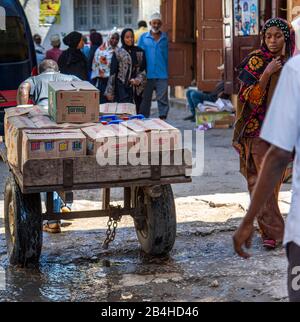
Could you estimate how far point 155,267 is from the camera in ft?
21.5

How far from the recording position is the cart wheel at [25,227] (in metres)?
6.21

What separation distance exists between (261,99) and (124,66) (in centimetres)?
643

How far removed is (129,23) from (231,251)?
20403 millimetres

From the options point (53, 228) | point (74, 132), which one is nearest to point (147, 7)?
point (53, 228)

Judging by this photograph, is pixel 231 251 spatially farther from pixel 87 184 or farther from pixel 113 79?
pixel 113 79

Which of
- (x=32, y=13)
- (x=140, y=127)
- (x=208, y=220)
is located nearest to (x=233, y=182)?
(x=208, y=220)

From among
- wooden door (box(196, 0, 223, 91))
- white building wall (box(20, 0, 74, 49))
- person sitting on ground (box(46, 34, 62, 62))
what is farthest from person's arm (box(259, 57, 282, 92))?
white building wall (box(20, 0, 74, 49))

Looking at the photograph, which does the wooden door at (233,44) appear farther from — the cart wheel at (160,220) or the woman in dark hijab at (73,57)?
the cart wheel at (160,220)

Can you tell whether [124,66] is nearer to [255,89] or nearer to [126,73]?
[126,73]

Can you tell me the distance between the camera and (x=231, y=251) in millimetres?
7000

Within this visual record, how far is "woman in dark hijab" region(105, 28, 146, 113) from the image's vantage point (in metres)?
12.9

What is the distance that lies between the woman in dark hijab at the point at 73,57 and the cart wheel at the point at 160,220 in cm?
733

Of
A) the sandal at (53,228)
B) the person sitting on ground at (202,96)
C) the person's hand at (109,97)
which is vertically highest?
the person's hand at (109,97)

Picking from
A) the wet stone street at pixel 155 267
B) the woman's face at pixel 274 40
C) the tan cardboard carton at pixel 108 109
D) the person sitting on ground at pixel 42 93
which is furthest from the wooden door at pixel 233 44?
the woman's face at pixel 274 40
